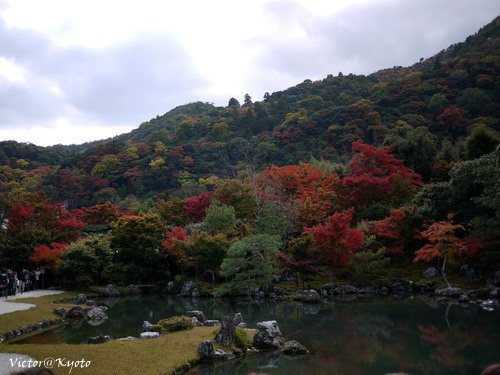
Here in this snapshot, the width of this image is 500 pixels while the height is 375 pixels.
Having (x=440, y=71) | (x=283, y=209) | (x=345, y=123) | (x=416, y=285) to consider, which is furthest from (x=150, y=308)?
(x=440, y=71)

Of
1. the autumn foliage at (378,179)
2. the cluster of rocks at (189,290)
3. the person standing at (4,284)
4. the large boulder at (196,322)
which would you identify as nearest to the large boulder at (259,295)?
the cluster of rocks at (189,290)

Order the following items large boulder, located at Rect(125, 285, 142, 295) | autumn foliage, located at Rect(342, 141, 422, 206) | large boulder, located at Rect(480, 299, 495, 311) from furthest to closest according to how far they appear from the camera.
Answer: autumn foliage, located at Rect(342, 141, 422, 206) → large boulder, located at Rect(125, 285, 142, 295) → large boulder, located at Rect(480, 299, 495, 311)

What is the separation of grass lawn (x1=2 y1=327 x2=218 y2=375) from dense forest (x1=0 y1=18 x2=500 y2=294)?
489 inches

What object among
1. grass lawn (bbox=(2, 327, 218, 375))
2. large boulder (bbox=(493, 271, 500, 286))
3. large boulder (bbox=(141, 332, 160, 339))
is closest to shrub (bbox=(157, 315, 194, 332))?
large boulder (bbox=(141, 332, 160, 339))

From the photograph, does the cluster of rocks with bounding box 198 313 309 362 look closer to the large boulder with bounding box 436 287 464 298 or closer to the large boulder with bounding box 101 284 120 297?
the large boulder with bounding box 436 287 464 298

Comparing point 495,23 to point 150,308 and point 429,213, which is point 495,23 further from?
point 150,308

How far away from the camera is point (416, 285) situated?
27828 millimetres

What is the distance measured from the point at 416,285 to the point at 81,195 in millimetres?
52130

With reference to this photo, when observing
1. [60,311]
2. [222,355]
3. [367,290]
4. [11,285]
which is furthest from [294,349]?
[11,285]

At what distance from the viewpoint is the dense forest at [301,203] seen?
1073 inches

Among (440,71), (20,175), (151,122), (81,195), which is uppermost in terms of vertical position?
(151,122)

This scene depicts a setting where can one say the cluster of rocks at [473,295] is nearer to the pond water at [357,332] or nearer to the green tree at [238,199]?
the pond water at [357,332]

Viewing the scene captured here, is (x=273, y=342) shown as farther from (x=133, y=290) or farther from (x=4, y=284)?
(x=133, y=290)

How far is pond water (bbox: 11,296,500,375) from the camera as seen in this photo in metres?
12.8
